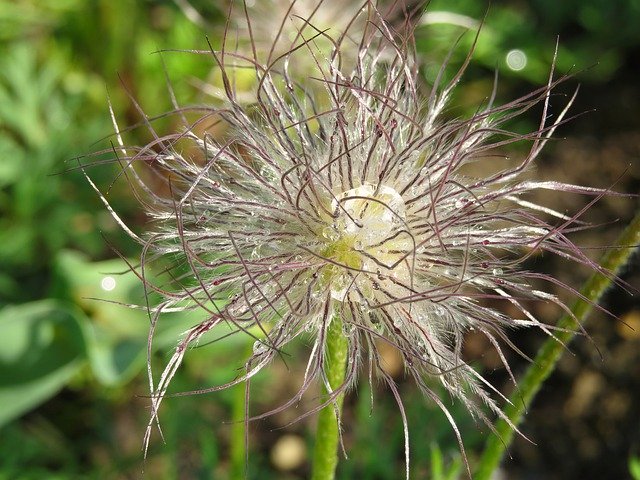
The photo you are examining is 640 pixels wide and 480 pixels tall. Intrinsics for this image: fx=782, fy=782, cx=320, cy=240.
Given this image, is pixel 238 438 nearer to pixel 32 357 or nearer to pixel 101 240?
pixel 32 357

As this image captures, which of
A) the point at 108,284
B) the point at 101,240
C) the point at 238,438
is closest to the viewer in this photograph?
the point at 238,438

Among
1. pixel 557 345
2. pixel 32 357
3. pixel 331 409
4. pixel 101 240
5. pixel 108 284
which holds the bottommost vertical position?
pixel 101 240

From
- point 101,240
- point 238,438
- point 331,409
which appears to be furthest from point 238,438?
point 101,240

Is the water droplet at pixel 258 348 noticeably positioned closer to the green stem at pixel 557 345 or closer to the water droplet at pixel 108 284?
the green stem at pixel 557 345

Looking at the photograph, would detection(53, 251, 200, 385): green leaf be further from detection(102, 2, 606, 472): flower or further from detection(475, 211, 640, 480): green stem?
detection(475, 211, 640, 480): green stem

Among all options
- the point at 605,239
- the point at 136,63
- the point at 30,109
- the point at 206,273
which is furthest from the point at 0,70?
the point at 605,239

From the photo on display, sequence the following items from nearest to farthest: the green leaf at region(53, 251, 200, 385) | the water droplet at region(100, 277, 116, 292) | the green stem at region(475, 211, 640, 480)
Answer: the green stem at region(475, 211, 640, 480)
the green leaf at region(53, 251, 200, 385)
the water droplet at region(100, 277, 116, 292)

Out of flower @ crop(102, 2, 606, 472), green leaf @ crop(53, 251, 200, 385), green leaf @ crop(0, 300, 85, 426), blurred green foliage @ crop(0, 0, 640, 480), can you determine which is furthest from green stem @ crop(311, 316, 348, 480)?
green leaf @ crop(0, 300, 85, 426)
